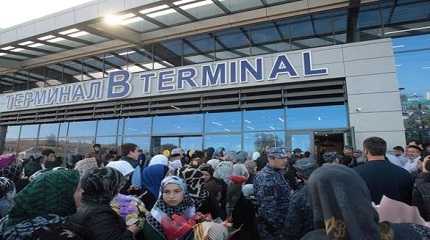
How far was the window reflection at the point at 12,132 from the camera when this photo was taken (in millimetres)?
17984

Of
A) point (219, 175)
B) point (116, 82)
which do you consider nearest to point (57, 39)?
point (116, 82)

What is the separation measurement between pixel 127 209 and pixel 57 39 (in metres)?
12.9

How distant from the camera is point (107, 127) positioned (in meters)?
14.4

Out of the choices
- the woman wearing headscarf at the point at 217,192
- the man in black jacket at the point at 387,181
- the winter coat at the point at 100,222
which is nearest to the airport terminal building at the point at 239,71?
the woman wearing headscarf at the point at 217,192

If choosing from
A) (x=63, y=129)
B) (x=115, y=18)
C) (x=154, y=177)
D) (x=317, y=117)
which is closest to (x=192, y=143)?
(x=317, y=117)

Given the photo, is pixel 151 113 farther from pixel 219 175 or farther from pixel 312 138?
pixel 219 175

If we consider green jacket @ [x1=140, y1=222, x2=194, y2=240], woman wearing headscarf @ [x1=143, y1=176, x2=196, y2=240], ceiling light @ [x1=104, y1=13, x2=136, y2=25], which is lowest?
green jacket @ [x1=140, y1=222, x2=194, y2=240]

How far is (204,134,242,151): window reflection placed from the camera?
1145 centimetres

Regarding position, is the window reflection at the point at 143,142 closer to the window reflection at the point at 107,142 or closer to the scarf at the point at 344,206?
the window reflection at the point at 107,142

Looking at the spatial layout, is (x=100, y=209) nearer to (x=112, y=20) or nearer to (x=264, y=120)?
(x=264, y=120)

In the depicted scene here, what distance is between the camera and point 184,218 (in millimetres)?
2725

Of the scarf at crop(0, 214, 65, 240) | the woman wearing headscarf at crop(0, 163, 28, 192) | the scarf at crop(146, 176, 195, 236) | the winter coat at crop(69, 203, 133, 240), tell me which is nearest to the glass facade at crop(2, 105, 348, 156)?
the woman wearing headscarf at crop(0, 163, 28, 192)

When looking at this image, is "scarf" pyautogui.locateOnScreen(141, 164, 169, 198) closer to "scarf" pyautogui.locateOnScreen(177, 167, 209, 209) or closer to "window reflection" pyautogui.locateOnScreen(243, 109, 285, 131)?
"scarf" pyautogui.locateOnScreen(177, 167, 209, 209)

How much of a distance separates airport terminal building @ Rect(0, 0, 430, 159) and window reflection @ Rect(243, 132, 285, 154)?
3 centimetres
